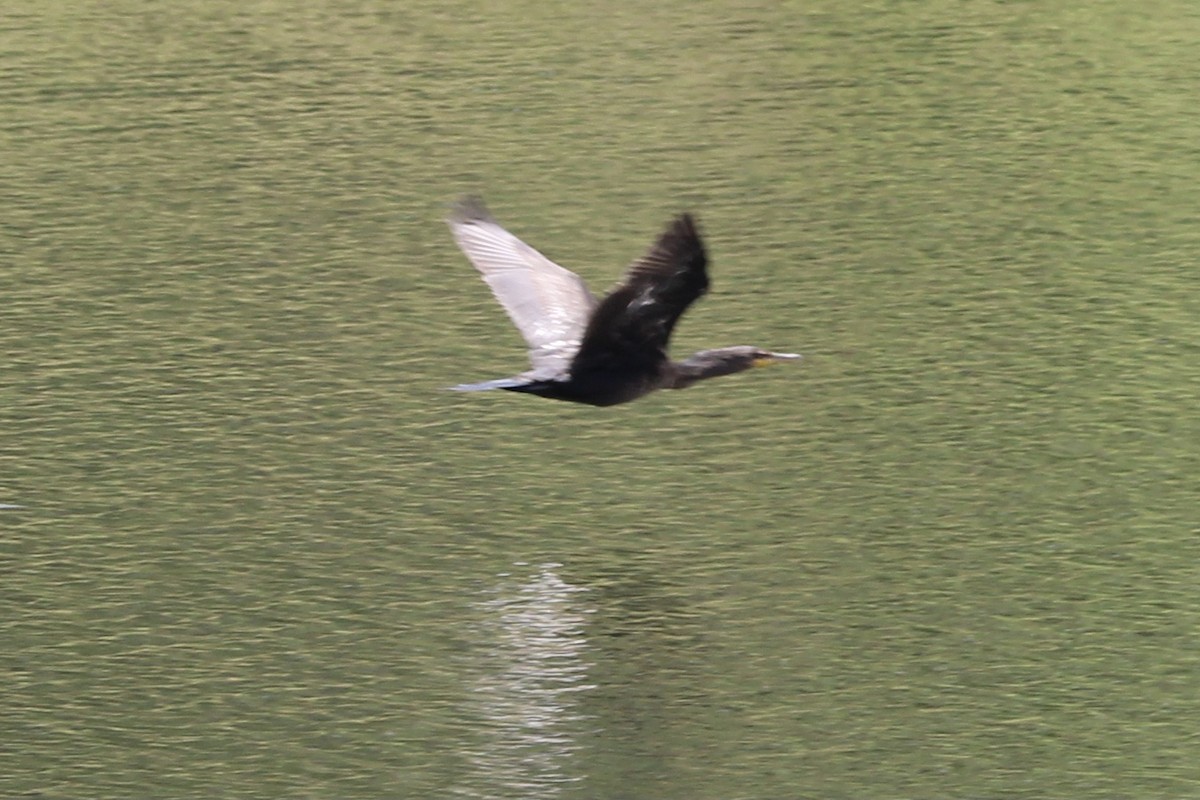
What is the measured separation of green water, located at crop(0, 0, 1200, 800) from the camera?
7590mm

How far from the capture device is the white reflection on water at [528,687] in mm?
7207

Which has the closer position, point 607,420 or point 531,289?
point 531,289

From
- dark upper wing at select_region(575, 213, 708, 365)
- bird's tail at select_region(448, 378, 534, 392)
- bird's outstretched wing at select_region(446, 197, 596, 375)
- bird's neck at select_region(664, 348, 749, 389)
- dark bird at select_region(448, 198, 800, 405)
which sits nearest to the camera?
dark upper wing at select_region(575, 213, 708, 365)

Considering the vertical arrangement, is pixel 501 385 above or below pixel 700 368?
above

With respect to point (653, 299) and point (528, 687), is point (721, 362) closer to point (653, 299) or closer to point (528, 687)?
point (653, 299)

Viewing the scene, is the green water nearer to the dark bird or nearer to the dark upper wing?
the dark bird

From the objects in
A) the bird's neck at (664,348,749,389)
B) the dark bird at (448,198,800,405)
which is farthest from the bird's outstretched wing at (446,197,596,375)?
the bird's neck at (664,348,749,389)

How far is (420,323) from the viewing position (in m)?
11.8

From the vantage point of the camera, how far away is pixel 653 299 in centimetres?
790

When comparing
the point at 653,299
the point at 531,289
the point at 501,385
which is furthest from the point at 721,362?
the point at 501,385

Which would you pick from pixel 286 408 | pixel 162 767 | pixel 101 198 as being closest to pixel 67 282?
pixel 101 198

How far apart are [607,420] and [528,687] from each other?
2875 millimetres

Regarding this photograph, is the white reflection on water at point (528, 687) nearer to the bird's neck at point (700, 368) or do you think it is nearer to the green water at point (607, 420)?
the green water at point (607, 420)

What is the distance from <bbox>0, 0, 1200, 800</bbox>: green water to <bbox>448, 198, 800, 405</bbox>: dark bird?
68 cm
